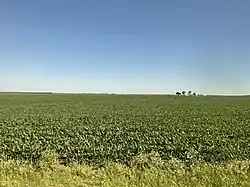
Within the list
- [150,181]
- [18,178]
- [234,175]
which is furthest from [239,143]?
[18,178]

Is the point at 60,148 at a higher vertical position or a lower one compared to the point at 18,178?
lower

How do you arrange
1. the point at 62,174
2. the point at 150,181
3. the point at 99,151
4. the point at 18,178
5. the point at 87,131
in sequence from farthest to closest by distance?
the point at 87,131 → the point at 99,151 → the point at 62,174 → the point at 18,178 → the point at 150,181

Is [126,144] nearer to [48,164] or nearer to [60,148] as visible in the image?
[60,148]

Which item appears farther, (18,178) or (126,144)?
(126,144)

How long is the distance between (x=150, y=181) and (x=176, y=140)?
9.84m

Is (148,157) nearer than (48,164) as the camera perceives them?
No

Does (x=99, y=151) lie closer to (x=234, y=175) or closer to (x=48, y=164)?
(x=48, y=164)

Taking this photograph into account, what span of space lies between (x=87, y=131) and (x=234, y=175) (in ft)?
45.5

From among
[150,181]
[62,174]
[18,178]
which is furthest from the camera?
[62,174]

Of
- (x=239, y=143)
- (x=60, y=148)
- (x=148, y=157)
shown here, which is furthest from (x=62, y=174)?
(x=239, y=143)

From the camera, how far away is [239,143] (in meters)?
13.9

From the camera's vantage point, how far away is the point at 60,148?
13.0 m

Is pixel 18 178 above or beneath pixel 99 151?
above

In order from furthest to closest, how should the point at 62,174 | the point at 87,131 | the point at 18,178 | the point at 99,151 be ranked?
1. the point at 87,131
2. the point at 99,151
3. the point at 62,174
4. the point at 18,178
